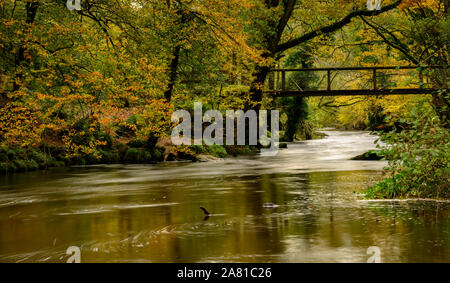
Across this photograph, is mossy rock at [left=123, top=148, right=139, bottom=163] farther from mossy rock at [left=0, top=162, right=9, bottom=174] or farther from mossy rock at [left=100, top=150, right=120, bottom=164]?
mossy rock at [left=0, top=162, right=9, bottom=174]

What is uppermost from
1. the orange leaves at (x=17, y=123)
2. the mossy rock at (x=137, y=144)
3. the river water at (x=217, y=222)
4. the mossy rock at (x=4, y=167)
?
the orange leaves at (x=17, y=123)

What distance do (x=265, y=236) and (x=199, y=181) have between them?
9.09 m

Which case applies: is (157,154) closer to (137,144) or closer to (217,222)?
(137,144)

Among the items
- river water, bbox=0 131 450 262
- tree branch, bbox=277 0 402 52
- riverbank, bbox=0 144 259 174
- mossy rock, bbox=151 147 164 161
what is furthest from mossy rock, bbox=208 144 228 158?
river water, bbox=0 131 450 262

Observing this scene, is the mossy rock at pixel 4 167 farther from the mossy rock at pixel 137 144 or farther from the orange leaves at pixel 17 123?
the mossy rock at pixel 137 144

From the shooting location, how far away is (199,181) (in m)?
17.0

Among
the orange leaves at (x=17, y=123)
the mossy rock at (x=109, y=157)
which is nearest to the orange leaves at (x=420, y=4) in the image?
the mossy rock at (x=109, y=157)

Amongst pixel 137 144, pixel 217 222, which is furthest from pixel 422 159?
pixel 137 144

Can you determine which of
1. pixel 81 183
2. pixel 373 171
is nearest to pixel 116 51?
pixel 81 183

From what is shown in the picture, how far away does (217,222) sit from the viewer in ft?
30.8

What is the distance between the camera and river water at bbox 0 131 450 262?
7.10m

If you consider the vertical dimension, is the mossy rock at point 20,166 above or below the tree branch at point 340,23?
below

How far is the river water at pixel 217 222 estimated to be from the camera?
710 centimetres

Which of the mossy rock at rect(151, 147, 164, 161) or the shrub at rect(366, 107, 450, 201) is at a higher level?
the shrub at rect(366, 107, 450, 201)
